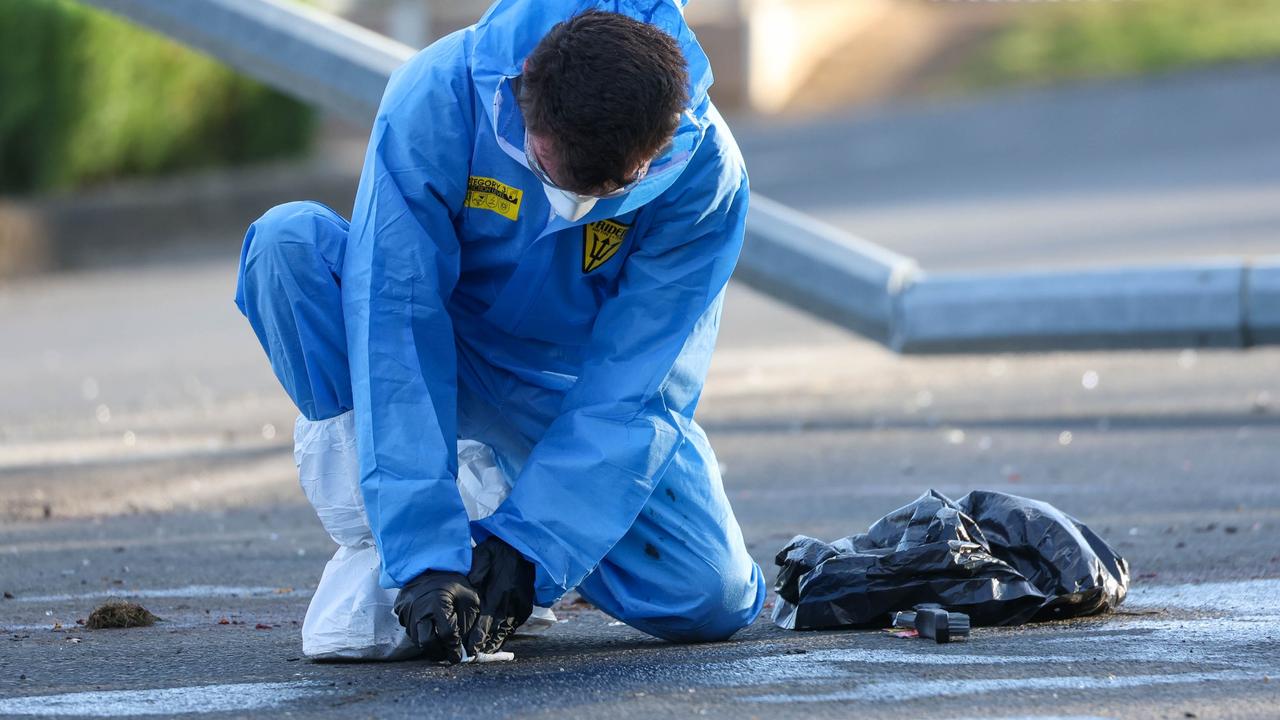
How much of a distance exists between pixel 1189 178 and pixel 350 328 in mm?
13960

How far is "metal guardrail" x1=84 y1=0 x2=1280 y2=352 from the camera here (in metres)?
7.42

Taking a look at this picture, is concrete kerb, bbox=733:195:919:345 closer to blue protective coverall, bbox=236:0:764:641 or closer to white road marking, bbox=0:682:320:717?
blue protective coverall, bbox=236:0:764:641

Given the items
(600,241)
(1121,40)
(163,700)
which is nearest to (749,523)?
(600,241)

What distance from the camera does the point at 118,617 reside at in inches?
167

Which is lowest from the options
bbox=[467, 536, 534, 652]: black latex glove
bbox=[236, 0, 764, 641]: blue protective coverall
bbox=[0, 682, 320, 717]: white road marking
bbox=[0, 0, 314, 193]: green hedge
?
bbox=[0, 682, 320, 717]: white road marking

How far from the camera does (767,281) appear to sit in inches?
306

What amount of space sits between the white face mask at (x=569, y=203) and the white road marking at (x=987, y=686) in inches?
37.4

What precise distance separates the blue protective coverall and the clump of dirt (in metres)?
0.68

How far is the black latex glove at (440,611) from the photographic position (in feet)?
11.5

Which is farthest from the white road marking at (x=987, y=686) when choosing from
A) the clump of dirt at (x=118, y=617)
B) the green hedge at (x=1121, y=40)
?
the green hedge at (x=1121, y=40)

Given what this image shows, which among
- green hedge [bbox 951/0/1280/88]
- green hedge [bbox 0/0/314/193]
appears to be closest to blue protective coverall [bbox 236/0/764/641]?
green hedge [bbox 0/0/314/193]

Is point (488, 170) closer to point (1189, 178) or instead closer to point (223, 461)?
point (223, 461)

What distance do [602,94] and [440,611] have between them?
3.18ft

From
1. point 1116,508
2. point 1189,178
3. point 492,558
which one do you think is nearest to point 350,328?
point 492,558
